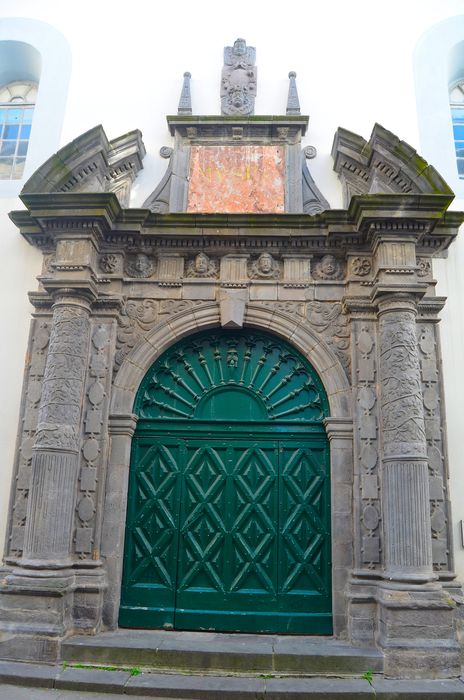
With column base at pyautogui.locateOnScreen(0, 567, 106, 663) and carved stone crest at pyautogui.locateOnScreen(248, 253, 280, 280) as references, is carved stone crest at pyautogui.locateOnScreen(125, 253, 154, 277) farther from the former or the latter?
column base at pyautogui.locateOnScreen(0, 567, 106, 663)

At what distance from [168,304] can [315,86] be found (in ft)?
10.6

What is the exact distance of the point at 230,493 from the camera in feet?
19.8

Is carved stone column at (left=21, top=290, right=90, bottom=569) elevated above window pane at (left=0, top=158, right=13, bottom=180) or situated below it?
below

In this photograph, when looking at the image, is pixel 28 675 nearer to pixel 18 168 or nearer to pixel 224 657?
pixel 224 657

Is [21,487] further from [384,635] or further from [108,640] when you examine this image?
[384,635]

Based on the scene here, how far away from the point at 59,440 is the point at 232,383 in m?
1.80

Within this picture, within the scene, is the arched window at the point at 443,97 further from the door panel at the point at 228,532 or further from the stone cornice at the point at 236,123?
the door panel at the point at 228,532

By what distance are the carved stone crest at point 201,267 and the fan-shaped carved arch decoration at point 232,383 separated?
25.0 inches

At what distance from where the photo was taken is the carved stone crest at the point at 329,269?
6.38 meters

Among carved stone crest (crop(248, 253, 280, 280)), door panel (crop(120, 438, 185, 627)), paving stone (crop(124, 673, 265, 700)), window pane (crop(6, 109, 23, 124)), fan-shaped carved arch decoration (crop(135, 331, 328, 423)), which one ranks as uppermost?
window pane (crop(6, 109, 23, 124))

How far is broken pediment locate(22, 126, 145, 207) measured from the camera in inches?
244

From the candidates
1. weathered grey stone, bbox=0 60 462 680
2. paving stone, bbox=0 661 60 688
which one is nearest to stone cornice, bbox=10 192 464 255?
weathered grey stone, bbox=0 60 462 680

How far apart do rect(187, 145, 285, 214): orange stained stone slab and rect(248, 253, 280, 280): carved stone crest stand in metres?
0.55

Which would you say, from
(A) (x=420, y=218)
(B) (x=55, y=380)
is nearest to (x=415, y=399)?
(A) (x=420, y=218)
